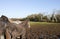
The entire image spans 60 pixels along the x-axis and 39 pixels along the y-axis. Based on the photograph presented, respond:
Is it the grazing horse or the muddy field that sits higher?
the grazing horse

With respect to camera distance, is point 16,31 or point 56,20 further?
point 56,20

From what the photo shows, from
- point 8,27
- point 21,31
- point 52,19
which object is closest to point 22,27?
point 21,31

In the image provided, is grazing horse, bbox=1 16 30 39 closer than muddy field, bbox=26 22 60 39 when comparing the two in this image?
Yes

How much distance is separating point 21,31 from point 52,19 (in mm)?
23763

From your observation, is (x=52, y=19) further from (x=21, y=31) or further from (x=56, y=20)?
(x=21, y=31)

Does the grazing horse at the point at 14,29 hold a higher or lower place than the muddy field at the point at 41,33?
higher

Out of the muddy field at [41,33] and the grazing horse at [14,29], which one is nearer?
the grazing horse at [14,29]

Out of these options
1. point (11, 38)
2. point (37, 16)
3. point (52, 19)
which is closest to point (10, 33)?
point (11, 38)

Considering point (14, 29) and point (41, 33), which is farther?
point (41, 33)

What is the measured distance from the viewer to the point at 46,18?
2816cm

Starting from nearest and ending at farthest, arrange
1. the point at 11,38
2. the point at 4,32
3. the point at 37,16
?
the point at 4,32, the point at 11,38, the point at 37,16

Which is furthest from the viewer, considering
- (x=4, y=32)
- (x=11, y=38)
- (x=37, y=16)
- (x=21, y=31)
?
(x=37, y=16)

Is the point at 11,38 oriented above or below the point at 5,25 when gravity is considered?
below

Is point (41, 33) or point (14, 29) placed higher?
point (14, 29)
